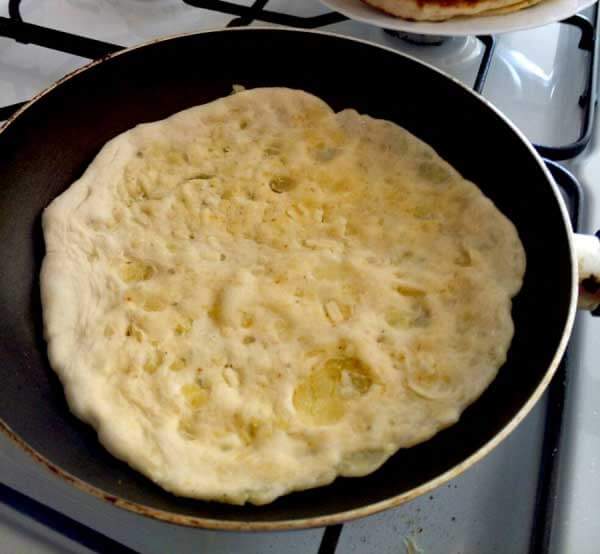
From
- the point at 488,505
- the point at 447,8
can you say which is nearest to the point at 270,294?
the point at 488,505

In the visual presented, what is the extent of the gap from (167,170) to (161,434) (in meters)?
0.37

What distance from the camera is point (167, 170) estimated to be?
0.82 m

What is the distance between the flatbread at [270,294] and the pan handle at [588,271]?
7cm

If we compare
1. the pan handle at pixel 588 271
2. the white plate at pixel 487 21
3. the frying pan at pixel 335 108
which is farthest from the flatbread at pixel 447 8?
the pan handle at pixel 588 271

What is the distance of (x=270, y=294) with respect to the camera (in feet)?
2.26

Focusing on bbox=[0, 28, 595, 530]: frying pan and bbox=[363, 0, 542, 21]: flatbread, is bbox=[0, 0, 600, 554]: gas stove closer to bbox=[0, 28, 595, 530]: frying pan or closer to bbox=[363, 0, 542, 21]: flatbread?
bbox=[0, 28, 595, 530]: frying pan

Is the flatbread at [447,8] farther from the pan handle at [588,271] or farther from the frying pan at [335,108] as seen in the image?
the pan handle at [588,271]

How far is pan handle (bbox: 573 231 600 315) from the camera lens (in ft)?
2.11

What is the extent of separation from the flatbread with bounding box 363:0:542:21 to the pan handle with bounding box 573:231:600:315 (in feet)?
1.36

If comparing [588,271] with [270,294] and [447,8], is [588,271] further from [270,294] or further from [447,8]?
[447,8]

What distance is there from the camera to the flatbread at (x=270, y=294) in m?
0.60

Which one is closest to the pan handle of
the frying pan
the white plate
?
the frying pan

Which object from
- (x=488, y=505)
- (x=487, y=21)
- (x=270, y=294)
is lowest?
(x=488, y=505)

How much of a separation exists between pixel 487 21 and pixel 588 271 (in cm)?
44
